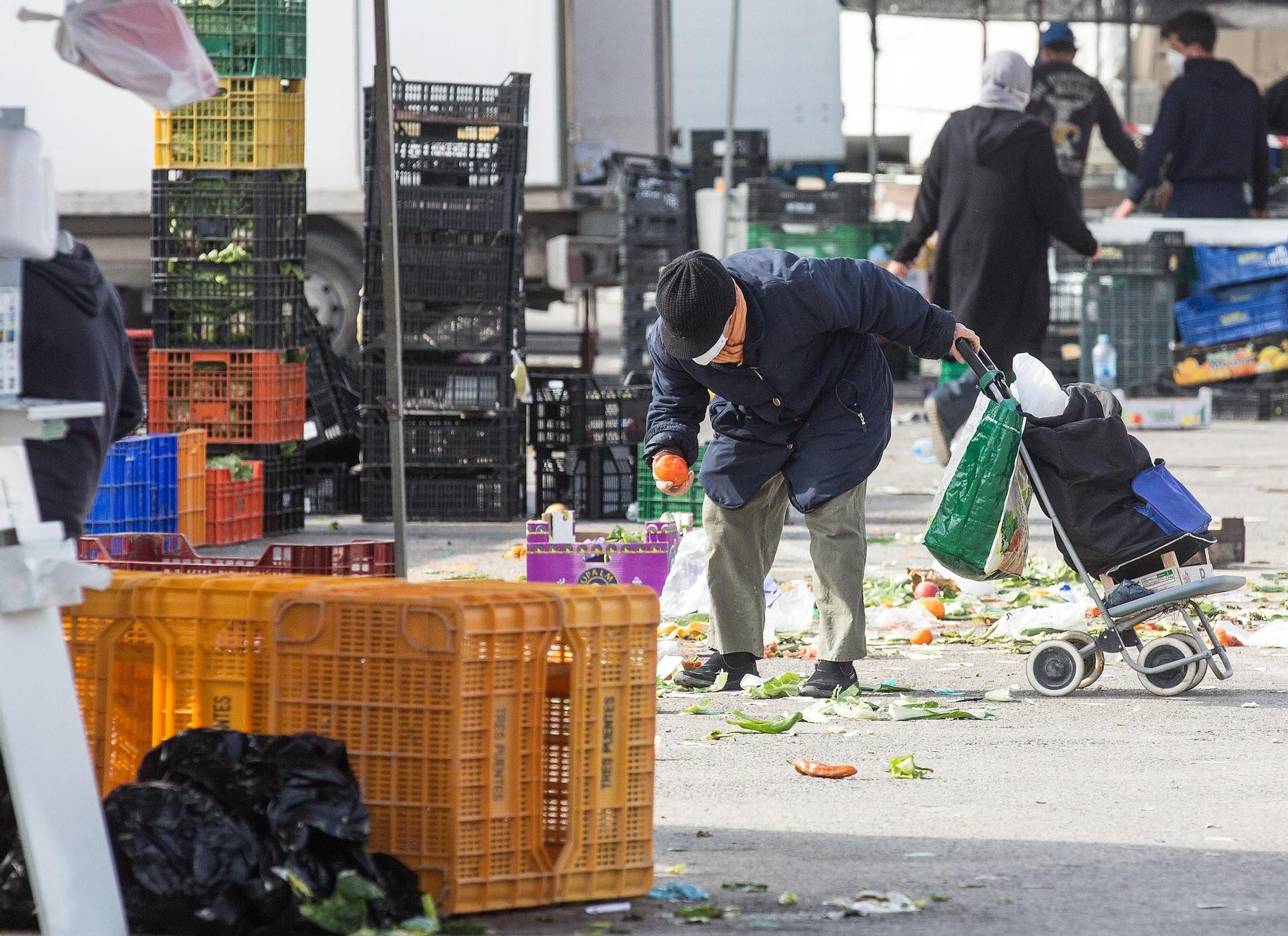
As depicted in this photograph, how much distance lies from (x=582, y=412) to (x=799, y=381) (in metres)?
5.39

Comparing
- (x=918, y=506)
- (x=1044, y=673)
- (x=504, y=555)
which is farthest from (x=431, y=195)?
(x=1044, y=673)

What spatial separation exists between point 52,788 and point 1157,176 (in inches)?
616

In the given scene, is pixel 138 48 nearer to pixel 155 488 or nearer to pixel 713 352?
pixel 713 352

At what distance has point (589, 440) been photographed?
477 inches

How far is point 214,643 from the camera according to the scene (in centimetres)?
453

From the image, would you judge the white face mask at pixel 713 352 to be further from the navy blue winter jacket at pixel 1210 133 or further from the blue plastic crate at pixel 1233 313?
the blue plastic crate at pixel 1233 313

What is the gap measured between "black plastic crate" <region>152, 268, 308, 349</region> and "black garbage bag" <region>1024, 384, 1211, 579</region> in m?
5.77

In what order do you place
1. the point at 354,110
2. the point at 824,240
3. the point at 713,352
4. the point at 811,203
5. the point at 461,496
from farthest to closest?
the point at 824,240 < the point at 811,203 < the point at 354,110 < the point at 461,496 < the point at 713,352

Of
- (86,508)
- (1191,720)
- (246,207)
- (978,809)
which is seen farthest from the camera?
(246,207)

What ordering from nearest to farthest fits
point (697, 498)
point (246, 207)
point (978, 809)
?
Answer: 1. point (978, 809)
2. point (697, 498)
3. point (246, 207)

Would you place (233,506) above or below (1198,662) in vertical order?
above

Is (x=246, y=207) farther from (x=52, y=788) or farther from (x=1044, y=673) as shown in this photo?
(x=52, y=788)

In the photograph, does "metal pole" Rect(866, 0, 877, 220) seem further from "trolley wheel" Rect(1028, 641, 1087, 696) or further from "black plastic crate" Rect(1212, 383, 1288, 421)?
"trolley wheel" Rect(1028, 641, 1087, 696)

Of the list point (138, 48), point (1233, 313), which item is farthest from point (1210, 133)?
point (138, 48)
